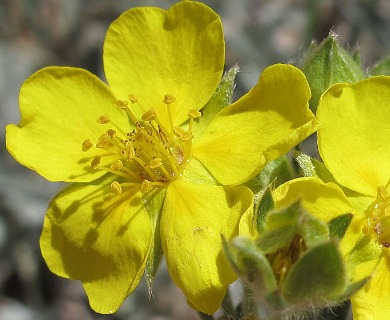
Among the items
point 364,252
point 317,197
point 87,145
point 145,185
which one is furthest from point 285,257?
point 87,145

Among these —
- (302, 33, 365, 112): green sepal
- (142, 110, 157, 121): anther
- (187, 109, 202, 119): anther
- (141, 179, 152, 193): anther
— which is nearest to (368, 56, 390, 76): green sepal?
(302, 33, 365, 112): green sepal

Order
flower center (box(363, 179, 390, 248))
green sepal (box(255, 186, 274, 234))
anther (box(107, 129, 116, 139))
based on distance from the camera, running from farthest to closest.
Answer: anther (box(107, 129, 116, 139)) → flower center (box(363, 179, 390, 248)) → green sepal (box(255, 186, 274, 234))

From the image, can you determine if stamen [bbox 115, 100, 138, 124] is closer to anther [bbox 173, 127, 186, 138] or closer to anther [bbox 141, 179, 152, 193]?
anther [bbox 173, 127, 186, 138]

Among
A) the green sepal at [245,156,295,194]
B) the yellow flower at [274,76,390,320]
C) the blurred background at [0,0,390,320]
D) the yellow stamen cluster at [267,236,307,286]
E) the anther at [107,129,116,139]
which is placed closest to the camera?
the yellow stamen cluster at [267,236,307,286]

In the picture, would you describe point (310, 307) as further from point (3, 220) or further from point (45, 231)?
point (3, 220)

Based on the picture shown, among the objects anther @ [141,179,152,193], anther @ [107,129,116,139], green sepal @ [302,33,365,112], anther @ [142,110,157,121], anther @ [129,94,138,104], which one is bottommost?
anther @ [141,179,152,193]

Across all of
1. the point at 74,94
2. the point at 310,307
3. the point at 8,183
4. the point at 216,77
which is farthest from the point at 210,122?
the point at 8,183
